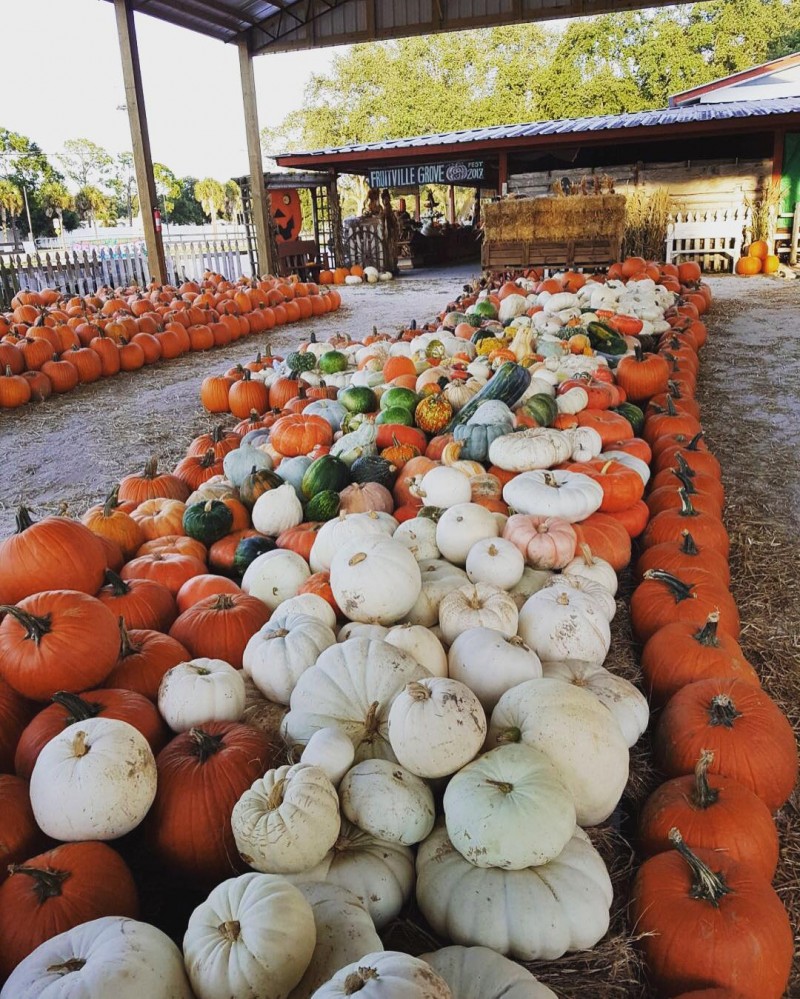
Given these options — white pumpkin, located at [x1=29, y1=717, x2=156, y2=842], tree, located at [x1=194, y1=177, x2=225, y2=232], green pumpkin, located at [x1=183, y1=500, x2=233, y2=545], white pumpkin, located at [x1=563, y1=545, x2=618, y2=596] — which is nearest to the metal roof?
green pumpkin, located at [x1=183, y1=500, x2=233, y2=545]

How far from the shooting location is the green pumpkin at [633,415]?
15.4 feet

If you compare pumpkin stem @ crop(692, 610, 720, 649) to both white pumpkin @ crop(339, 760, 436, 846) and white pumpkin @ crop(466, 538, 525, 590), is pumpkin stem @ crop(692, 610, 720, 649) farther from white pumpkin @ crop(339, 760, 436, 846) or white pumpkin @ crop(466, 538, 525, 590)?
white pumpkin @ crop(339, 760, 436, 846)

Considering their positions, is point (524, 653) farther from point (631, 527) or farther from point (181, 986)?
point (631, 527)

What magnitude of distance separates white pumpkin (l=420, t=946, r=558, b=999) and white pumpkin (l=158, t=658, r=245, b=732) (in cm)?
84

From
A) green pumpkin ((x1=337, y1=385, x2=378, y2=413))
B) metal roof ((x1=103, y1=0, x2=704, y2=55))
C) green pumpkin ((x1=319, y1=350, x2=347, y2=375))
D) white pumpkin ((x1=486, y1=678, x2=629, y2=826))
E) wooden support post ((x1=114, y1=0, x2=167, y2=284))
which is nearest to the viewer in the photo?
white pumpkin ((x1=486, y1=678, x2=629, y2=826))

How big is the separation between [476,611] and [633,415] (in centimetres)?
288

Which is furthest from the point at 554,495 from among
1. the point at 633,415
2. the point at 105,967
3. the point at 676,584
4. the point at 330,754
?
the point at 105,967

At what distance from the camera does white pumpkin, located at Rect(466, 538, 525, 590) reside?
2.56 meters

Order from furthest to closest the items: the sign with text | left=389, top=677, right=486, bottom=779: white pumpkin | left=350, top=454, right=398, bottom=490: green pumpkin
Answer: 1. the sign with text
2. left=350, top=454, right=398, bottom=490: green pumpkin
3. left=389, top=677, right=486, bottom=779: white pumpkin

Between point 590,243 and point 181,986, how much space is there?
11.9m

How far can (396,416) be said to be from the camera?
4156 millimetres

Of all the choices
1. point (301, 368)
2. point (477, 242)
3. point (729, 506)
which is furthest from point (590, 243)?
point (477, 242)

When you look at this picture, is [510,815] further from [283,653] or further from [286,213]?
[286,213]

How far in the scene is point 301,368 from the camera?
19.9 ft
